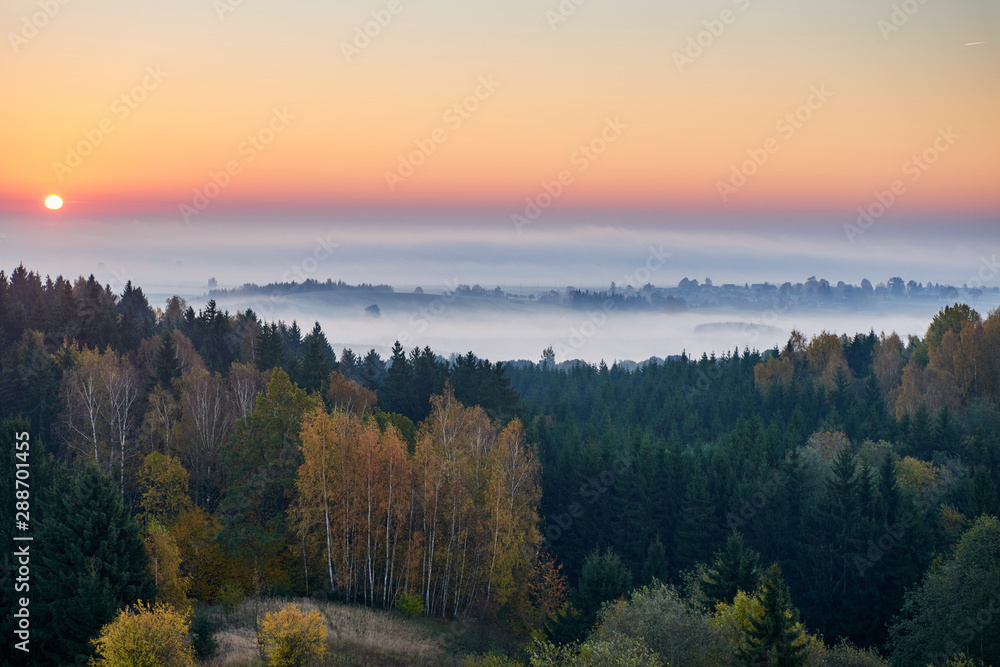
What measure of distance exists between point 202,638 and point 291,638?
14.9ft

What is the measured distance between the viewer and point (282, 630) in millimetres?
34156

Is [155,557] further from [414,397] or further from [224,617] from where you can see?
[414,397]

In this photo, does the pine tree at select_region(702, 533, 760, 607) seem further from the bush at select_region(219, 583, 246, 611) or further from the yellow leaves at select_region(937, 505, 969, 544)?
the bush at select_region(219, 583, 246, 611)

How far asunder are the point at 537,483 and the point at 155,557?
1197 inches

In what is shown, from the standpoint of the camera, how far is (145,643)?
30.9 m

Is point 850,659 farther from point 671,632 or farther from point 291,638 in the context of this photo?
point 291,638

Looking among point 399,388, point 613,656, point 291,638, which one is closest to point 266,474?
point 291,638

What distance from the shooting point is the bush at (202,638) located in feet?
117

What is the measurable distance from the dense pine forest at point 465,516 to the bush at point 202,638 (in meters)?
0.13

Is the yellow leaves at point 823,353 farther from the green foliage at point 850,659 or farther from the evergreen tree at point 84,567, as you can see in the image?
the evergreen tree at point 84,567

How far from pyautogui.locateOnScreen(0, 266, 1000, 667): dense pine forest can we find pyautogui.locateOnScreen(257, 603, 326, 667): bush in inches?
45.3

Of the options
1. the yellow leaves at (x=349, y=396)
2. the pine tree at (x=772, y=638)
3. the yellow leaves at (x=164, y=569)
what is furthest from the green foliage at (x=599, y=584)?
the yellow leaves at (x=349, y=396)

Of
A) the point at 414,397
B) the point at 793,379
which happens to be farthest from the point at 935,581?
the point at 793,379

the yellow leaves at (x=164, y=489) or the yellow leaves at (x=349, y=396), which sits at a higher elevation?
the yellow leaves at (x=349, y=396)
